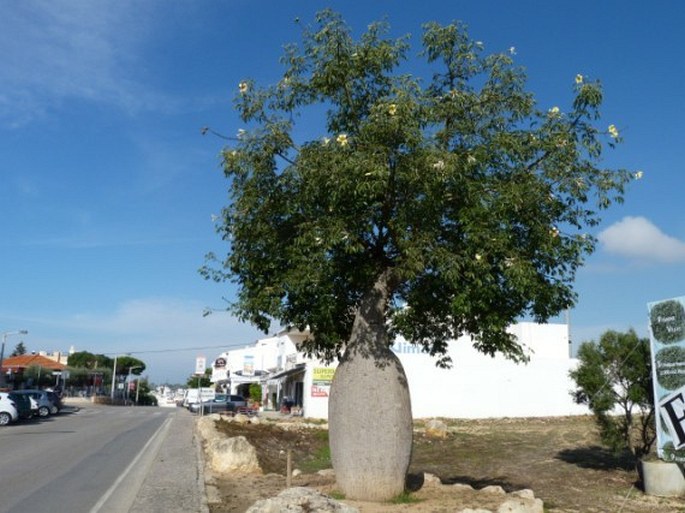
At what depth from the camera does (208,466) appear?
51.4ft

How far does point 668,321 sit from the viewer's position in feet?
47.1

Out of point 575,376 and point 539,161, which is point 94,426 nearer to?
point 575,376

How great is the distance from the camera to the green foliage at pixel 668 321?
14125mm

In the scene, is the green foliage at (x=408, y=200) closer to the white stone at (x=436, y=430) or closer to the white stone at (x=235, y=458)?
the white stone at (x=235, y=458)

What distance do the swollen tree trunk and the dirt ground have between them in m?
0.30

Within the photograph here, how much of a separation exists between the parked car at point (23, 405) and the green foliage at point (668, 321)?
29.3 m

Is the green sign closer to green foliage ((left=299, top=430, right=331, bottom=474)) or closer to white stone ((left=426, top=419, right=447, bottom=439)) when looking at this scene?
green foliage ((left=299, top=430, right=331, bottom=474))

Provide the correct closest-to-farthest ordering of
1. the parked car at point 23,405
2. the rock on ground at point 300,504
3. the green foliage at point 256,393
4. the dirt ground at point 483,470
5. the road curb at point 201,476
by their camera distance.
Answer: the rock on ground at point 300,504
the road curb at point 201,476
the dirt ground at point 483,470
the parked car at point 23,405
the green foliage at point 256,393

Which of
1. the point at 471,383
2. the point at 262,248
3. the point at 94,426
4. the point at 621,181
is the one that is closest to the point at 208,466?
the point at 262,248

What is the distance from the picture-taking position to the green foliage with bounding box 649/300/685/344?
46.3 feet

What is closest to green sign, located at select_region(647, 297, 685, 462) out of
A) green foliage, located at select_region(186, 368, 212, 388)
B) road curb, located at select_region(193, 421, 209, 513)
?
road curb, located at select_region(193, 421, 209, 513)

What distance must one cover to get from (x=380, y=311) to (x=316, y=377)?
30300 mm

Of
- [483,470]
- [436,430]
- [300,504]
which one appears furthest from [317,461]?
[300,504]

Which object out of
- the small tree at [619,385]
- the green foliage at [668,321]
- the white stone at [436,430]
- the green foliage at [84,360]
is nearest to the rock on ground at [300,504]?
the green foliage at [668,321]
